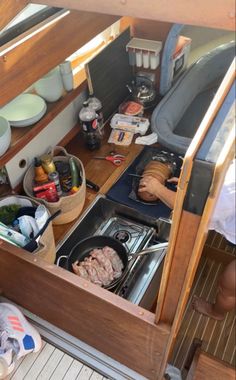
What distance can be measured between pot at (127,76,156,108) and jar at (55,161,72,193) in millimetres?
596

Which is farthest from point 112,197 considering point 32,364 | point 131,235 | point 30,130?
point 32,364

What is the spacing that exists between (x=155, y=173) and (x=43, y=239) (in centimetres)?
54

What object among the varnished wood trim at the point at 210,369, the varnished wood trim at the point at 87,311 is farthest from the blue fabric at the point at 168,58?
the varnished wood trim at the point at 210,369

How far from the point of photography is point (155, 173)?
1.44m

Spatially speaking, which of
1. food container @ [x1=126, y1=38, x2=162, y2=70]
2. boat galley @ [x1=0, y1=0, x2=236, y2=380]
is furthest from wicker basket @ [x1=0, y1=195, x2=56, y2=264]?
food container @ [x1=126, y1=38, x2=162, y2=70]

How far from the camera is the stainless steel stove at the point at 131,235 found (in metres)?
1.27

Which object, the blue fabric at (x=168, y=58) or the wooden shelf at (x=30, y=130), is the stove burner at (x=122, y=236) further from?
the blue fabric at (x=168, y=58)

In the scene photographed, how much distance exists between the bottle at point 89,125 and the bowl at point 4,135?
395mm

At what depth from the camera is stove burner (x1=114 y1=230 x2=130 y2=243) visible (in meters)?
1.41

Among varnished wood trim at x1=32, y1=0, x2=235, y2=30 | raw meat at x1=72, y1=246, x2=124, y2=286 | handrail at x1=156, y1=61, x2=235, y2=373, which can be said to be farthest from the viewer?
raw meat at x1=72, y1=246, x2=124, y2=286

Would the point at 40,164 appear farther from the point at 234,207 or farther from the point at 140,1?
the point at 234,207

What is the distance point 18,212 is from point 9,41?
1.81 feet

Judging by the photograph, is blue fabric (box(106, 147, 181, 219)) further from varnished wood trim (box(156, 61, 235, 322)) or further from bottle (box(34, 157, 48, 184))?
varnished wood trim (box(156, 61, 235, 322))

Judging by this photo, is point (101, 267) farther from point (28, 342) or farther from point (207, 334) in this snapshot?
point (207, 334)
